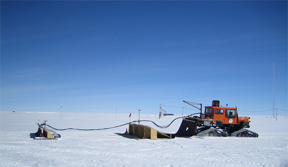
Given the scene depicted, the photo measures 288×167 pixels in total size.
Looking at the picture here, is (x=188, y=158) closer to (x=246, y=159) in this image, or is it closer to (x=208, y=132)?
(x=246, y=159)

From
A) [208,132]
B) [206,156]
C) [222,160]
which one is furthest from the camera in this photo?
[208,132]

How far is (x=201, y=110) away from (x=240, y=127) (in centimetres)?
331

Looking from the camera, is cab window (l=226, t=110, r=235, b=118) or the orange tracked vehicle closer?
the orange tracked vehicle

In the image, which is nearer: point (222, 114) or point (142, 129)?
point (142, 129)

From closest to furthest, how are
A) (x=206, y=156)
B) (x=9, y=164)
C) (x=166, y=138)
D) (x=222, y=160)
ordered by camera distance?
(x=9, y=164)
(x=222, y=160)
(x=206, y=156)
(x=166, y=138)

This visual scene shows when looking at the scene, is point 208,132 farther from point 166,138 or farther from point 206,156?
point 206,156

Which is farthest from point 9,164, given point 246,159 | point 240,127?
point 240,127

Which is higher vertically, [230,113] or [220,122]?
[230,113]

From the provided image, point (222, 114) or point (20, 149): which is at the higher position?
point (222, 114)

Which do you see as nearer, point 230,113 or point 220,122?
point 220,122

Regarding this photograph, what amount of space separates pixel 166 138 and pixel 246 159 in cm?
700

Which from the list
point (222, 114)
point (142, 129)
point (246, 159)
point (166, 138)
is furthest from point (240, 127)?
point (246, 159)

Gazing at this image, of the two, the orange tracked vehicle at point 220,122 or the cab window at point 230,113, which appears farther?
the cab window at point 230,113

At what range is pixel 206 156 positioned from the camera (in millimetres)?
10742
